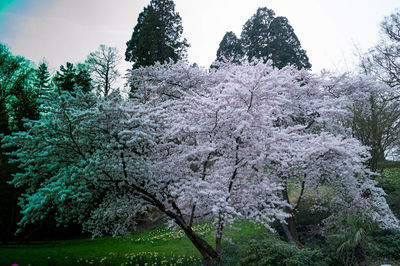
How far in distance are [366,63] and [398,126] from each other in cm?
434

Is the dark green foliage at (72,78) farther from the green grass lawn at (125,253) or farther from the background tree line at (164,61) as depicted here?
the green grass lawn at (125,253)

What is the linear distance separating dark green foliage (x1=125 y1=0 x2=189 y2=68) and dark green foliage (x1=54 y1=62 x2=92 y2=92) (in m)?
4.21

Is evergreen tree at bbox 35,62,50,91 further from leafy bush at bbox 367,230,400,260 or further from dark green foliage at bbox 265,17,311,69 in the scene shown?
leafy bush at bbox 367,230,400,260

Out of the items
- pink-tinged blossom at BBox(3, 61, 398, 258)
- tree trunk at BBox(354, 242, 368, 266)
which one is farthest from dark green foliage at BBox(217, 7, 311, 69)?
tree trunk at BBox(354, 242, 368, 266)

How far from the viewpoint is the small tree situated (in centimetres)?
1960

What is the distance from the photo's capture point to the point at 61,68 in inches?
723

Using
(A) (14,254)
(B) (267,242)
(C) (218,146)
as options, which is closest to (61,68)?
(A) (14,254)

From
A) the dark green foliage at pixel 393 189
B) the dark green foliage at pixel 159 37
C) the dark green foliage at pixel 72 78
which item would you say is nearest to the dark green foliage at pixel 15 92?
the dark green foliage at pixel 72 78

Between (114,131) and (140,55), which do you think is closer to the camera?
(114,131)

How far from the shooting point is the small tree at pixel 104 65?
1960 cm

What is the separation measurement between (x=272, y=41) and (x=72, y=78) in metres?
17.8

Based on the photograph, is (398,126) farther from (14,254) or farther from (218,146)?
(14,254)

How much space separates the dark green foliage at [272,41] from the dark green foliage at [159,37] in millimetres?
5446

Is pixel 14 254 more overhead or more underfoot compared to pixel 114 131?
more underfoot
